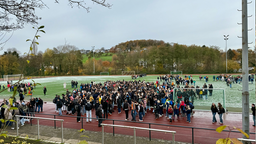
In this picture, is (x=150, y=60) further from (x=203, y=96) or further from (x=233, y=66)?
(x=203, y=96)

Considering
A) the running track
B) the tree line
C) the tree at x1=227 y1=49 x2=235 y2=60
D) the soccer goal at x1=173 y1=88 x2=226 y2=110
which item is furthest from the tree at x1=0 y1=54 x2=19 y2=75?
the tree at x1=227 y1=49 x2=235 y2=60

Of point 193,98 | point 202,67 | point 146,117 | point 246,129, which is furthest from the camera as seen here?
point 202,67

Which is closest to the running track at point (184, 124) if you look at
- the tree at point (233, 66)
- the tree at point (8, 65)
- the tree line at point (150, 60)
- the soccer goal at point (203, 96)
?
the soccer goal at point (203, 96)

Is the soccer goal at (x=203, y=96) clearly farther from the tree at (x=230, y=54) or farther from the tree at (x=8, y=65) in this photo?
the tree at (x=230, y=54)

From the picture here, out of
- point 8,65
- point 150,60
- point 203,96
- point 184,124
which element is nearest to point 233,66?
point 150,60

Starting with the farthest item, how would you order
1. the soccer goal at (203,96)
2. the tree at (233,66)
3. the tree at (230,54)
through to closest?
the tree at (230,54) < the tree at (233,66) < the soccer goal at (203,96)

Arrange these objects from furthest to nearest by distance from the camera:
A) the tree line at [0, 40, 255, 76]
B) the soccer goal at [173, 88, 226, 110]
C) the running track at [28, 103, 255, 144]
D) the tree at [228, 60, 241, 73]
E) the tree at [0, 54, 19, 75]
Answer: the tree line at [0, 40, 255, 76], the tree at [228, 60, 241, 73], the tree at [0, 54, 19, 75], the soccer goal at [173, 88, 226, 110], the running track at [28, 103, 255, 144]

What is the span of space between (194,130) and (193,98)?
6.72 m

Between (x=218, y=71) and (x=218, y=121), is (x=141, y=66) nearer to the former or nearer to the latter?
(x=218, y=71)

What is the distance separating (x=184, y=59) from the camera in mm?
69438

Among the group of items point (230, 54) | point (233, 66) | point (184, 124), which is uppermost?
point (230, 54)

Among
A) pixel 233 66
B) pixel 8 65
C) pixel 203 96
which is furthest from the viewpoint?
pixel 233 66

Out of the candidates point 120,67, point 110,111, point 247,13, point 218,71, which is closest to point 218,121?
point 110,111

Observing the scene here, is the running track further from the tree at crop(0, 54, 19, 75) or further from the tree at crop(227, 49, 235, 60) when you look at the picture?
the tree at crop(227, 49, 235, 60)
